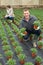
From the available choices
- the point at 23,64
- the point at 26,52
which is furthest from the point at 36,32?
the point at 23,64

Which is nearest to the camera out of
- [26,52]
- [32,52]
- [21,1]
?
[32,52]

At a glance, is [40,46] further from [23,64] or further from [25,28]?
[23,64]

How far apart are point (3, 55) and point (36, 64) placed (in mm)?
1005

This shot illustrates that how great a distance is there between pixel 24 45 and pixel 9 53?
1.64 metres

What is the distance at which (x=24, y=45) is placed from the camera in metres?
6.98

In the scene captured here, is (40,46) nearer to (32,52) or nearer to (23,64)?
(32,52)

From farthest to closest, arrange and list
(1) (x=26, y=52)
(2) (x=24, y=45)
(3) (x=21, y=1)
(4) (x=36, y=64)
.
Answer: (3) (x=21, y=1)
(2) (x=24, y=45)
(1) (x=26, y=52)
(4) (x=36, y=64)

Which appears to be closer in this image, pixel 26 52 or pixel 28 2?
pixel 26 52

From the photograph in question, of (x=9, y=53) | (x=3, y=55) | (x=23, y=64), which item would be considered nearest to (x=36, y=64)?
(x=23, y=64)

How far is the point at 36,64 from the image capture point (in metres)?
5.16

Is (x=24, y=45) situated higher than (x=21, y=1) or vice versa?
(x=24, y=45)

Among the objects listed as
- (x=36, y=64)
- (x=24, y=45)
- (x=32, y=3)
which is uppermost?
(x=36, y=64)

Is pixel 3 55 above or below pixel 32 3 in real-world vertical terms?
above

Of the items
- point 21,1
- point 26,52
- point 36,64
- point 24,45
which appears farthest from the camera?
point 21,1
